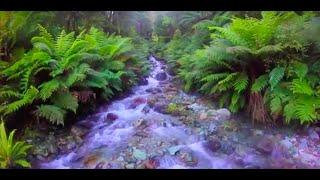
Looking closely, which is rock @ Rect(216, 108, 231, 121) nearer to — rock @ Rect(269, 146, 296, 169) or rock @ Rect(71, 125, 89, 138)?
rock @ Rect(269, 146, 296, 169)

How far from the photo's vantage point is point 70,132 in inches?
139

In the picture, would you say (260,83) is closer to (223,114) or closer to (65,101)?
(223,114)

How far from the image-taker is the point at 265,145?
346cm

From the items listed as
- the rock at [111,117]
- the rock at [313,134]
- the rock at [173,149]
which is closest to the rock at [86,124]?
the rock at [111,117]

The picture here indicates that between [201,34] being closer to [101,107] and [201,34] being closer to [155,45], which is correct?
[155,45]

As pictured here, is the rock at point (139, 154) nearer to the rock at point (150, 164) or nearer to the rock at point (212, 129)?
the rock at point (150, 164)

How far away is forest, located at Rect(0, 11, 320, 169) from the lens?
3.41m

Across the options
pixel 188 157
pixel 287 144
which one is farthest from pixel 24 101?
pixel 287 144

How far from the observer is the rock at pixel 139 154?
343 centimetres

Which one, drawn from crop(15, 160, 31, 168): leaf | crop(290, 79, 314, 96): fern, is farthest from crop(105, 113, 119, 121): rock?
crop(290, 79, 314, 96): fern

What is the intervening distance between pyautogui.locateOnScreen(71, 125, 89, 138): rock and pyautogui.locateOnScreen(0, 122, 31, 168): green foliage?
40 cm
